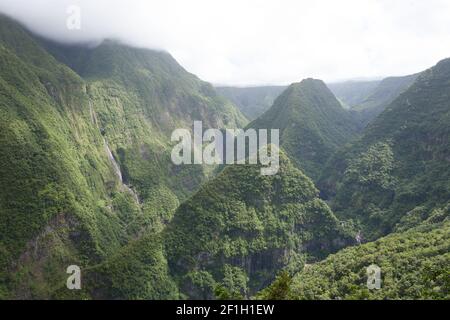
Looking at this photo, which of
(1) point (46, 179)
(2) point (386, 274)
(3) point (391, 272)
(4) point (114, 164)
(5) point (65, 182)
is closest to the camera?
(2) point (386, 274)

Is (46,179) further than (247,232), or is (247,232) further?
(46,179)

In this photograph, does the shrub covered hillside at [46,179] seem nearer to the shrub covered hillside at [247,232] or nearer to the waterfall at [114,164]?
the waterfall at [114,164]

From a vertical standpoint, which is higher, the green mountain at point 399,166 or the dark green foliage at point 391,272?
the green mountain at point 399,166

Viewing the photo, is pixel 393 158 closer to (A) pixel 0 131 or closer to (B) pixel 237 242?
(B) pixel 237 242

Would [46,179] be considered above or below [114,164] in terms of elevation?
below

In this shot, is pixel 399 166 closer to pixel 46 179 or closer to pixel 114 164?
pixel 114 164

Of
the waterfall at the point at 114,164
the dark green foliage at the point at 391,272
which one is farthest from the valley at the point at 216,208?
the waterfall at the point at 114,164

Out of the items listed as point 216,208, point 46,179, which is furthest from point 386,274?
point 46,179
